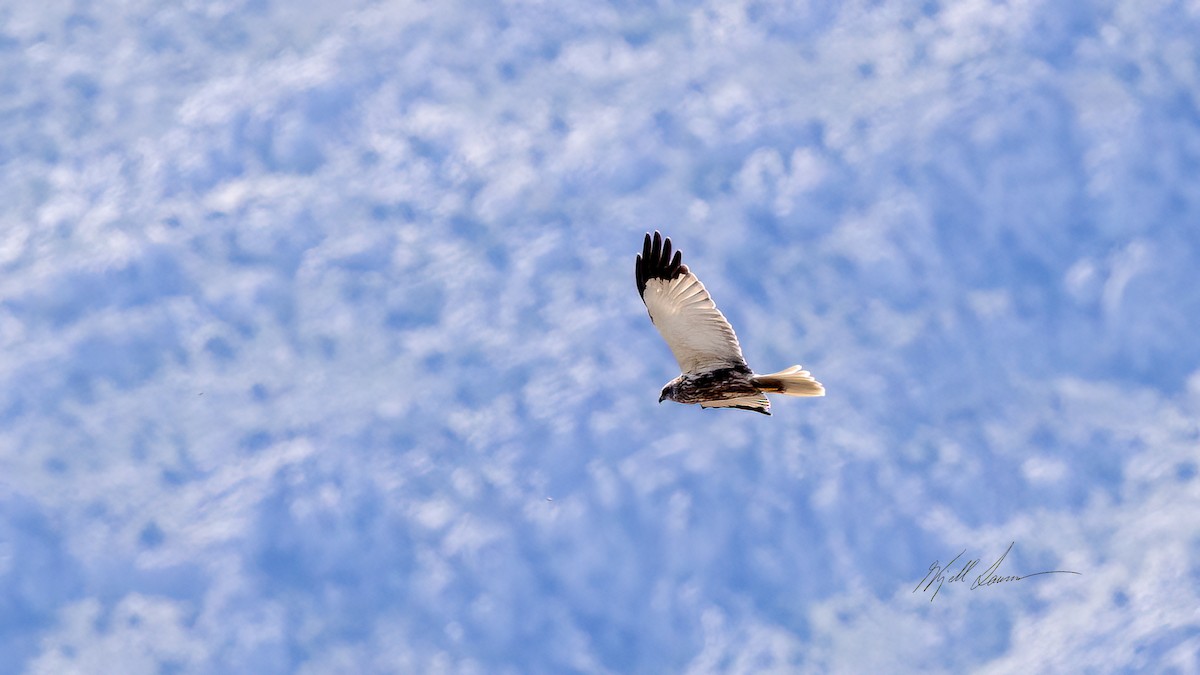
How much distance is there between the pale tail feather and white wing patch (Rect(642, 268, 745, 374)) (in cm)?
66

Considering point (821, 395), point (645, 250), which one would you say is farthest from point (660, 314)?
point (821, 395)

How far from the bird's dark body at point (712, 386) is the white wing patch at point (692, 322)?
150mm

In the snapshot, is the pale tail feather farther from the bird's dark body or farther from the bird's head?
the bird's head

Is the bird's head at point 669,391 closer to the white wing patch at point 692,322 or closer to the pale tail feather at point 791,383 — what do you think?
the white wing patch at point 692,322

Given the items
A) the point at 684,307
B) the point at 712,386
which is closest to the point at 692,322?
the point at 684,307

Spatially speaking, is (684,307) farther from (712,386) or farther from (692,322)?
(712,386)

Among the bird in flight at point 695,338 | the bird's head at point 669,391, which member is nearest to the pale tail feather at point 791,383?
the bird in flight at point 695,338

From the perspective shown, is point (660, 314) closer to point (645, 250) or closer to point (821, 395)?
point (645, 250)

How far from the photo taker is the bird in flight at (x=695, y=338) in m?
24.2

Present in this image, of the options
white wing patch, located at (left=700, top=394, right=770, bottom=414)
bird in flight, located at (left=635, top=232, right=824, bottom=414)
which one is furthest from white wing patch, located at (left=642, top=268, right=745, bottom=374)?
white wing patch, located at (left=700, top=394, right=770, bottom=414)

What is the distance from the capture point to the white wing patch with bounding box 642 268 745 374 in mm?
24250

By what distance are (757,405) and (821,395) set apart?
6.05 ft

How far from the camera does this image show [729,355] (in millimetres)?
24547

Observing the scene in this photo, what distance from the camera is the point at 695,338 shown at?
2464 centimetres
